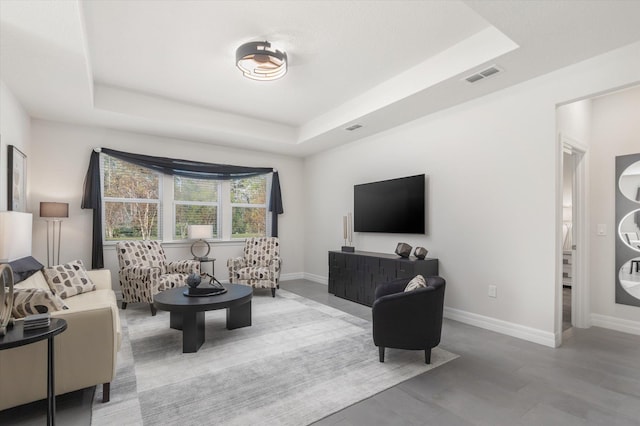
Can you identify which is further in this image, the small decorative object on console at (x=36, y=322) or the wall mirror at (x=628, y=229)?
the wall mirror at (x=628, y=229)

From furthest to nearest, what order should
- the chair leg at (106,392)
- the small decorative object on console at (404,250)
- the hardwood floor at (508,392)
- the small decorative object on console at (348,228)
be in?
the small decorative object on console at (348,228) < the small decorative object on console at (404,250) < the chair leg at (106,392) < the hardwood floor at (508,392)

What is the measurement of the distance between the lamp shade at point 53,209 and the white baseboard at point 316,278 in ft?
13.6

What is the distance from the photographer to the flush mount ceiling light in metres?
3.09

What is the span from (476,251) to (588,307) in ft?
4.65

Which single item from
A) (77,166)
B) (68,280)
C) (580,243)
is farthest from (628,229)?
(77,166)

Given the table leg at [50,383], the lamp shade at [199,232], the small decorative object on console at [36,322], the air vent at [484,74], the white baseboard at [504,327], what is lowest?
the white baseboard at [504,327]

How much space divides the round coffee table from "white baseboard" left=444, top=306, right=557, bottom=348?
2.50 m

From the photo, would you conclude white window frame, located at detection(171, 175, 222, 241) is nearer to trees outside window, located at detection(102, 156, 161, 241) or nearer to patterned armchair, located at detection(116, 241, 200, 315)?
trees outside window, located at detection(102, 156, 161, 241)

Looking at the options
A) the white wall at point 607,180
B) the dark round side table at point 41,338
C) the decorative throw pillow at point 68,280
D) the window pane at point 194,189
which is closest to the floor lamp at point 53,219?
the decorative throw pillow at point 68,280

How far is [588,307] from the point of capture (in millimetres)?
3770

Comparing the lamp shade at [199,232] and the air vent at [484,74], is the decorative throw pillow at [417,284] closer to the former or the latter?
the air vent at [484,74]

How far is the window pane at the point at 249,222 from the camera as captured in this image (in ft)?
20.5

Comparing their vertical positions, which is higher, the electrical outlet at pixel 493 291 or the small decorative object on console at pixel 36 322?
the small decorative object on console at pixel 36 322

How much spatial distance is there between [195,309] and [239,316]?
2.38 feet
